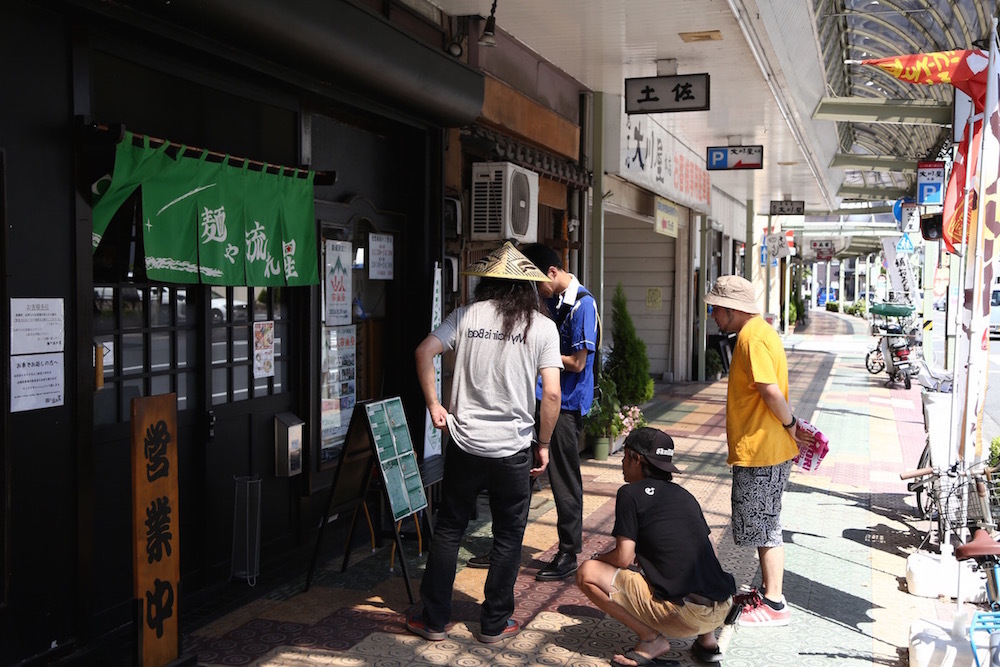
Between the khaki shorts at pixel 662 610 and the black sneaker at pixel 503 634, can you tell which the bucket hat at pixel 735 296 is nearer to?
the khaki shorts at pixel 662 610

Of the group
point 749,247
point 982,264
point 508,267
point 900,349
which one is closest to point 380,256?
point 508,267

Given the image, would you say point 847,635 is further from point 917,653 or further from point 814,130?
point 814,130

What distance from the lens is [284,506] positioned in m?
6.02

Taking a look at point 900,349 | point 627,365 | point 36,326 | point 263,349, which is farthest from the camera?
point 900,349

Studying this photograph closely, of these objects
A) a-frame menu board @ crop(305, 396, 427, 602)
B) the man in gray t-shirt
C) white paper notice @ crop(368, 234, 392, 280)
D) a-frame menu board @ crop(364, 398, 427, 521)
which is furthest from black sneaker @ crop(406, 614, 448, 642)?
white paper notice @ crop(368, 234, 392, 280)

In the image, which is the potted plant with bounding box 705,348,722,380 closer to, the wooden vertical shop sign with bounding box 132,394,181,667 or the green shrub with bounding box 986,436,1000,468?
the green shrub with bounding box 986,436,1000,468

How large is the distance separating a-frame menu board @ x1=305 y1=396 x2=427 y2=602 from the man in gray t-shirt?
0.55 meters

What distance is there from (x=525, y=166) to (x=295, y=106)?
10.1ft

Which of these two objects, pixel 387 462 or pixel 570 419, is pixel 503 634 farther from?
pixel 570 419

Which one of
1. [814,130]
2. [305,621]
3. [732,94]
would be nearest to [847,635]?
[305,621]

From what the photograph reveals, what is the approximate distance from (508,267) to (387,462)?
1.41m

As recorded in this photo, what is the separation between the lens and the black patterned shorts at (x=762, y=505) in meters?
5.14

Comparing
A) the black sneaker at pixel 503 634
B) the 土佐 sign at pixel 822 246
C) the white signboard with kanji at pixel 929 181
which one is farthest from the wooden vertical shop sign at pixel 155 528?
the 土佐 sign at pixel 822 246

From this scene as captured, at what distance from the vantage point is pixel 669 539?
14.2 ft
